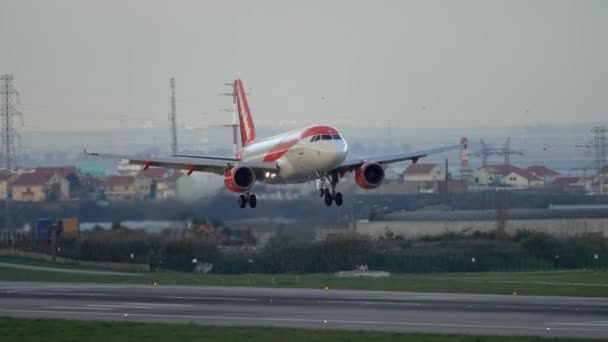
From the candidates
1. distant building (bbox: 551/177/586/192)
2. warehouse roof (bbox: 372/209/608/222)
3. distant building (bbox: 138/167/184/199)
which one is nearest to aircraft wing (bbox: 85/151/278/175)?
distant building (bbox: 138/167/184/199)

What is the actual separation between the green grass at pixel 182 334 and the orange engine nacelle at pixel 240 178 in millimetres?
19767

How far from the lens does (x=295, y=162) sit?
60.8 meters

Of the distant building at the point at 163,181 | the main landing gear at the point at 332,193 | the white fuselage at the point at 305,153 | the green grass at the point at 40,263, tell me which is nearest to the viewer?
the white fuselage at the point at 305,153

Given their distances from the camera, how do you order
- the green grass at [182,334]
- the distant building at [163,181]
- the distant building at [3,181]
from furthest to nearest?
the distant building at [3,181] < the distant building at [163,181] < the green grass at [182,334]

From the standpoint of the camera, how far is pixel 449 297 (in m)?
58.7

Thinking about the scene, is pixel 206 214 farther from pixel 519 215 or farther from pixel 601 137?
pixel 601 137

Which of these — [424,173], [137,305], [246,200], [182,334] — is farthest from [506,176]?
[182,334]

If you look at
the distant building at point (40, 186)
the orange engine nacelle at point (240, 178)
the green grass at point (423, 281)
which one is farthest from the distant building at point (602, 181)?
the orange engine nacelle at point (240, 178)

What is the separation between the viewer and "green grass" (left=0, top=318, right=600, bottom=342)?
39469mm

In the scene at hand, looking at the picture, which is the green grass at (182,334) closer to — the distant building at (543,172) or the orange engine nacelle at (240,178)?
the orange engine nacelle at (240,178)

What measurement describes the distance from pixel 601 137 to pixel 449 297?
90.0 m

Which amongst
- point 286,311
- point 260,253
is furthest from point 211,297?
point 260,253

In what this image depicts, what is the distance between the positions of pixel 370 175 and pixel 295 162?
16.0 ft

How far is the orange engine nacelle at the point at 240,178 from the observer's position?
63.4 metres
